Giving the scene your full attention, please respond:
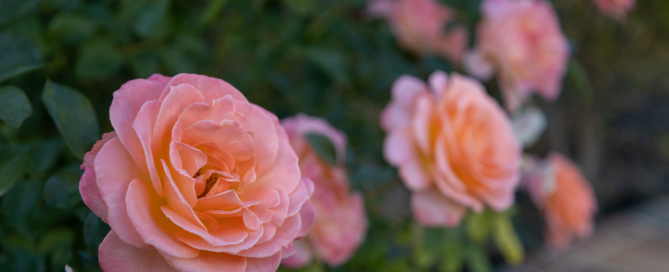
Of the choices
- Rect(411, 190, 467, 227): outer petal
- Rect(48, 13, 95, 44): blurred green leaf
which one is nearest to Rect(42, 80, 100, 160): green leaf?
Rect(48, 13, 95, 44): blurred green leaf

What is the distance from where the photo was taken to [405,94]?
612 millimetres

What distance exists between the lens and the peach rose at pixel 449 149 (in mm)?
572

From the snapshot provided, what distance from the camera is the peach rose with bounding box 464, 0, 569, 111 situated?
753 millimetres

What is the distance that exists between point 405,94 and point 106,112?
0.49m

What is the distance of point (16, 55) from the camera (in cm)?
34

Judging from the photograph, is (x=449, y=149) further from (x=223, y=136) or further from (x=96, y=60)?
(x=96, y=60)

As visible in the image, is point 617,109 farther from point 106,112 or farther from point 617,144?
point 106,112

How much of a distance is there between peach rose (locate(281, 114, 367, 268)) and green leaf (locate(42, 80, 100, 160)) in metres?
0.26

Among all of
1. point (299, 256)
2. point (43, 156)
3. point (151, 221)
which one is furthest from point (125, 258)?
point (299, 256)

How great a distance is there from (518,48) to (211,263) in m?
0.64

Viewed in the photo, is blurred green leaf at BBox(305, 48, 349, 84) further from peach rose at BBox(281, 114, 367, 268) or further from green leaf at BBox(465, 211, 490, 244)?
green leaf at BBox(465, 211, 490, 244)

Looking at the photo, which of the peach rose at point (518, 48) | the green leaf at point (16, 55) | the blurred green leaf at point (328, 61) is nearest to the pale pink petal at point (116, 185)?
the green leaf at point (16, 55)

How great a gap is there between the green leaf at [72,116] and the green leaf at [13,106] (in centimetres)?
3

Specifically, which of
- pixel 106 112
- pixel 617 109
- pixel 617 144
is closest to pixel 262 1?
pixel 106 112
